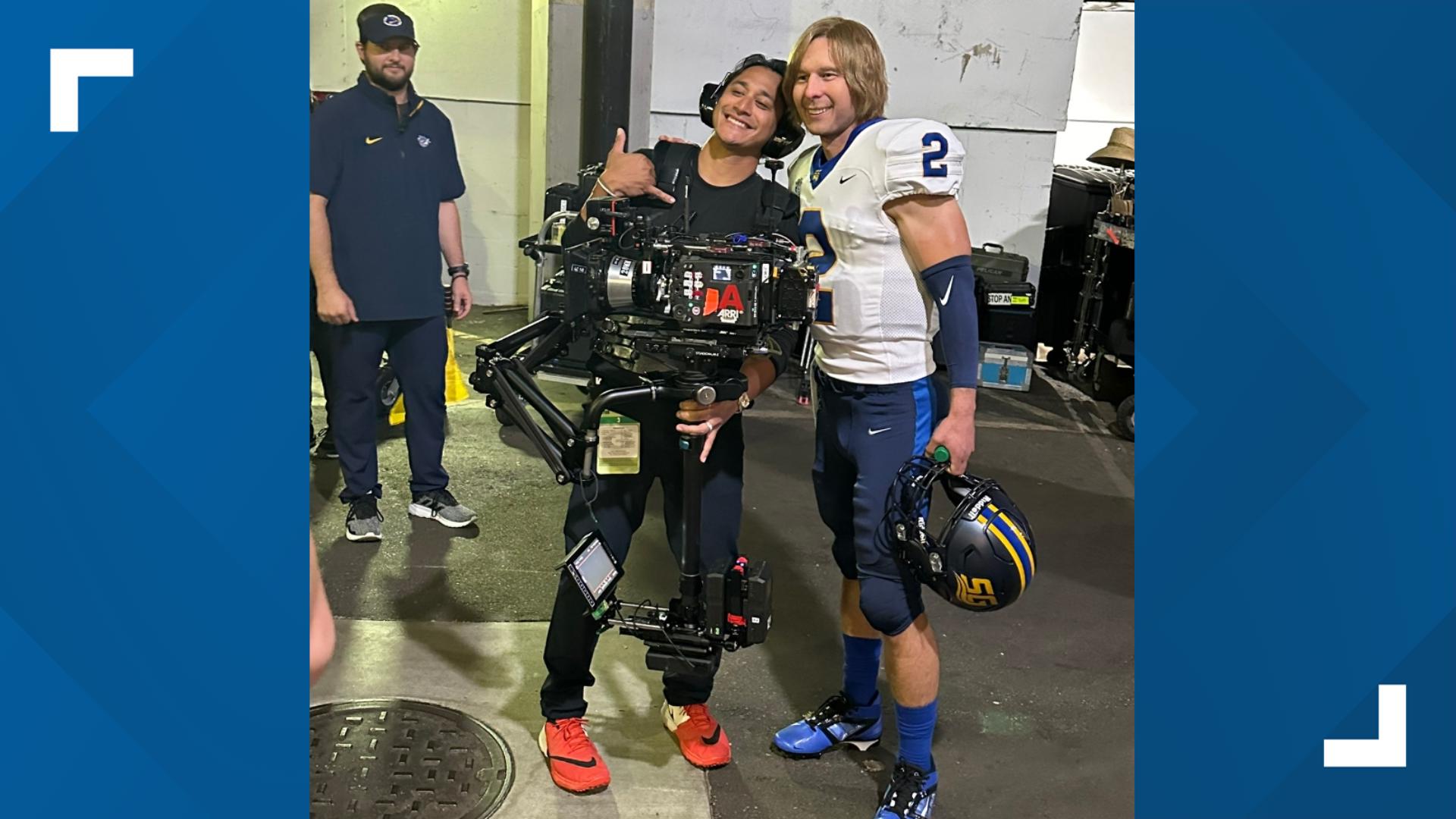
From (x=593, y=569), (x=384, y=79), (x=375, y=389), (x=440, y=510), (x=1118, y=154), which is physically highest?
(x=1118, y=154)

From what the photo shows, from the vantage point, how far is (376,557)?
3.82 m

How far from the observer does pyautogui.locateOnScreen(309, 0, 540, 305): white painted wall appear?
3473 mm

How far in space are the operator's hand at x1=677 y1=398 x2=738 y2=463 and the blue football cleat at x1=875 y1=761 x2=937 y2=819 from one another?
886 millimetres

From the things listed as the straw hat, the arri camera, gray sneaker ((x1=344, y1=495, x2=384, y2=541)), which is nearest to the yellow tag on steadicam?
the arri camera

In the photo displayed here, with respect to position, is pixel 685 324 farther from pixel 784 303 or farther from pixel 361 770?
pixel 361 770

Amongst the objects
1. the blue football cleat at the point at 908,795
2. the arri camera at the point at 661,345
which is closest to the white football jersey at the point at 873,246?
the arri camera at the point at 661,345

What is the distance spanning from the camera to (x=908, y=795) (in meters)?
2.56

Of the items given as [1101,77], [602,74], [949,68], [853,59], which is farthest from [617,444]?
[1101,77]

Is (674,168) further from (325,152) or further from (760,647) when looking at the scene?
(760,647)

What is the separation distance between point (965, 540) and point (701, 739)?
90cm

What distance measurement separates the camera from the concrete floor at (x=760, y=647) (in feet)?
8.97

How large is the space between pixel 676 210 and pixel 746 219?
0.15m

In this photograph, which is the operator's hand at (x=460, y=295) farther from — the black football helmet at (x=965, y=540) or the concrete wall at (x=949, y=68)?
the black football helmet at (x=965, y=540)

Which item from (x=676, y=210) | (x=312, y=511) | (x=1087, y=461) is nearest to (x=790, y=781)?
(x=676, y=210)
